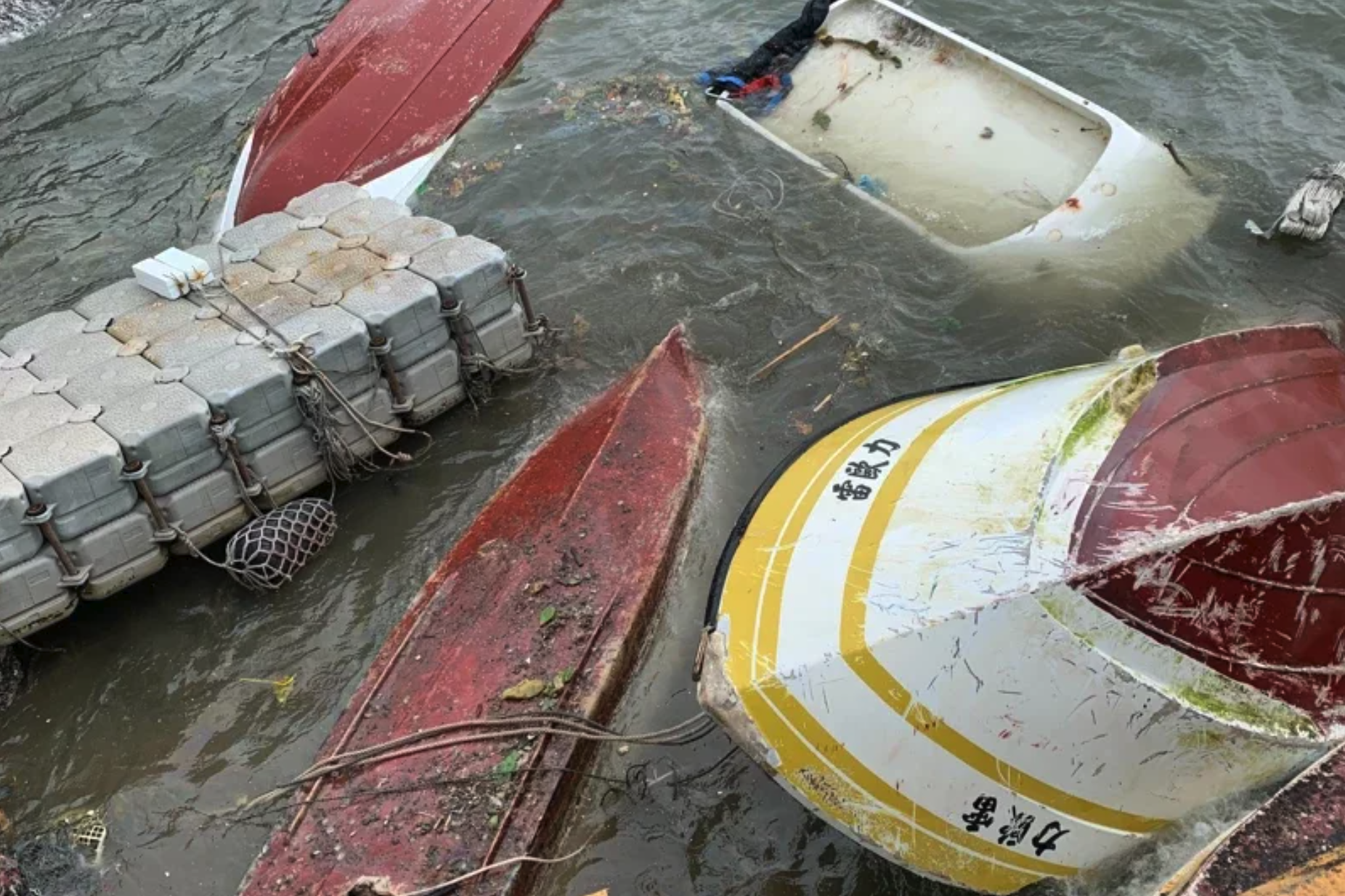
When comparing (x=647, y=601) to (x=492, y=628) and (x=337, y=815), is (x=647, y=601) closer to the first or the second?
(x=492, y=628)

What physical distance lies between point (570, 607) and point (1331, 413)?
12.8ft

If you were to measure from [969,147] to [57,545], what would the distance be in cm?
778

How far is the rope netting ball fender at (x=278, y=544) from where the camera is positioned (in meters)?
6.08

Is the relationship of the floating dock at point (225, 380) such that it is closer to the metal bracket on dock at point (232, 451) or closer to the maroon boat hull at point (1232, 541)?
the metal bracket on dock at point (232, 451)

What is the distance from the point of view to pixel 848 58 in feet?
33.3

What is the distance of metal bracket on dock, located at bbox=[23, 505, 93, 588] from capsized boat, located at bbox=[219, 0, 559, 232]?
3.99 m

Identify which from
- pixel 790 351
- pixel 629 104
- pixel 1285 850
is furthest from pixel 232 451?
pixel 629 104

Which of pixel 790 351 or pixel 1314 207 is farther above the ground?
pixel 1314 207

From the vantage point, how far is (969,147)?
9.27m

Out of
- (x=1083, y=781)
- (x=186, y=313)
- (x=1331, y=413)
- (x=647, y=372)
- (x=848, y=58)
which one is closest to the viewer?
(x=1083, y=781)

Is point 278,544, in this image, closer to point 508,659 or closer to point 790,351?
point 508,659

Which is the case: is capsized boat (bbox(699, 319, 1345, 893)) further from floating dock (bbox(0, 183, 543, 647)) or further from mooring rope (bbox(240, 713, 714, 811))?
floating dock (bbox(0, 183, 543, 647))

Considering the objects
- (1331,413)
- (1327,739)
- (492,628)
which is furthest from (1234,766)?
(492,628)

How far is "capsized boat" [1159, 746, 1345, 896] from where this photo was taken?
3779 millimetres
